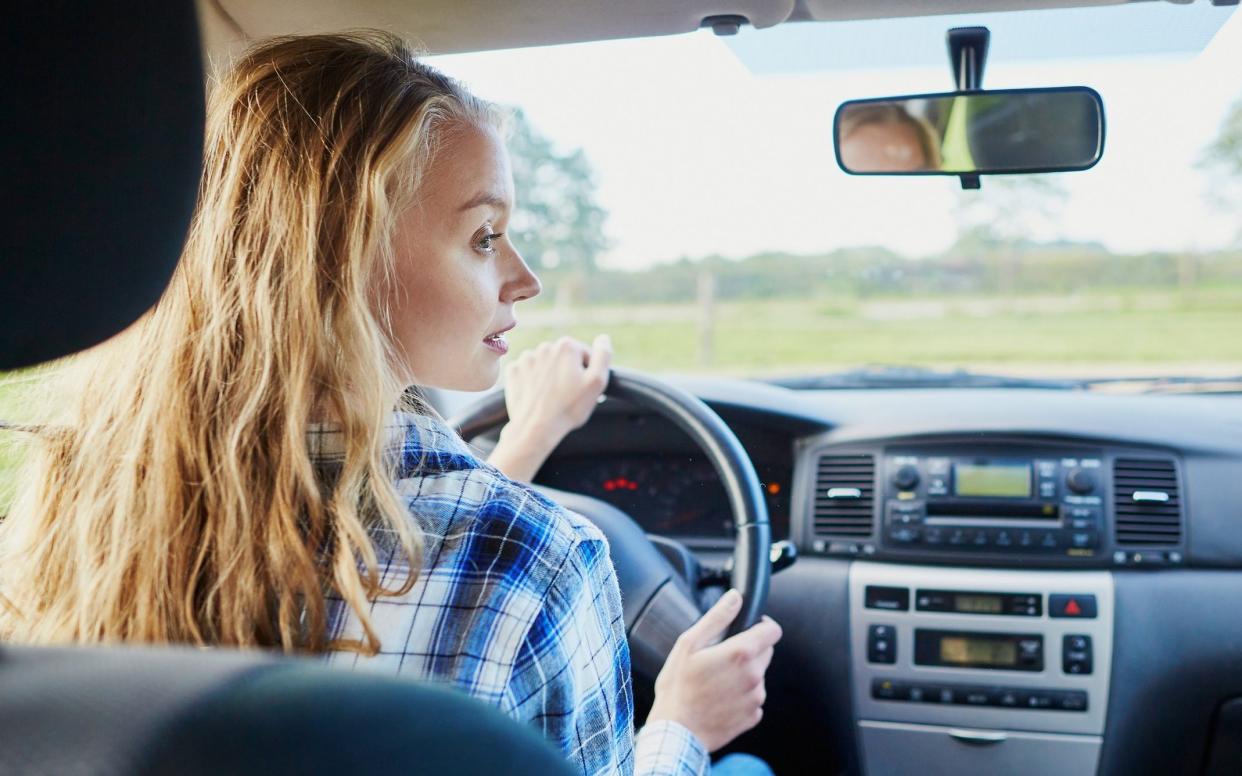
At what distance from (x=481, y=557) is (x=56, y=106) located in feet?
1.70

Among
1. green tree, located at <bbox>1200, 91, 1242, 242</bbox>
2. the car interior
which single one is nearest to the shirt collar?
the car interior

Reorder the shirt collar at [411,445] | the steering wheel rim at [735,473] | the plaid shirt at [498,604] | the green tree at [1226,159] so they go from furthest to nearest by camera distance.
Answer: the green tree at [1226,159], the steering wheel rim at [735,473], the shirt collar at [411,445], the plaid shirt at [498,604]

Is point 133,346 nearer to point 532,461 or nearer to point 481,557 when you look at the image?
point 481,557

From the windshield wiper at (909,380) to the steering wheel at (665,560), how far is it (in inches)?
42.2

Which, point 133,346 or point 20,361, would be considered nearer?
point 20,361

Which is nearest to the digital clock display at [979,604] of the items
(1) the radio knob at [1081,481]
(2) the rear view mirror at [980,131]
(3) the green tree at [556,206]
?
(1) the radio knob at [1081,481]

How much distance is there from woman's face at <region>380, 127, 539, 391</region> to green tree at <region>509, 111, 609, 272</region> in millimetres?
1925

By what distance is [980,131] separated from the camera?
2428 mm

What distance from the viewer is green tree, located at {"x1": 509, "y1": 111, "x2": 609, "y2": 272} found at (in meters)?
3.70

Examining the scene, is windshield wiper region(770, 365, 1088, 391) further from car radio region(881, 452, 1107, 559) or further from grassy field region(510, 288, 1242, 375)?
car radio region(881, 452, 1107, 559)

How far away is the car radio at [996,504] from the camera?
2.93 meters

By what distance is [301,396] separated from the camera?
1190 millimetres

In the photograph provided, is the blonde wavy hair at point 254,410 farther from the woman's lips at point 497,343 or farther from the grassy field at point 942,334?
the grassy field at point 942,334

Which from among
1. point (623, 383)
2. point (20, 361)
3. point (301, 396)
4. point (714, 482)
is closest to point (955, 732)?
point (714, 482)
